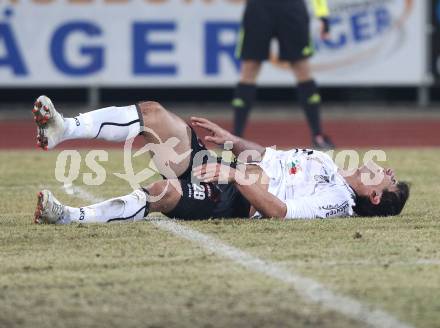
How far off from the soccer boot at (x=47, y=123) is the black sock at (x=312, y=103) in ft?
19.7

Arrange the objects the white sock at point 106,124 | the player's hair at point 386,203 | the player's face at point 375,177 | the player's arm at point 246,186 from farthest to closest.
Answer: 1. the player's hair at point 386,203
2. the player's face at point 375,177
3. the white sock at point 106,124
4. the player's arm at point 246,186

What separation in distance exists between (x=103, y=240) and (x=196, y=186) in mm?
733

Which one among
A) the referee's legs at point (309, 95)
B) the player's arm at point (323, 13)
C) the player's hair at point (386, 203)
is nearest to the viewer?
the player's hair at point (386, 203)

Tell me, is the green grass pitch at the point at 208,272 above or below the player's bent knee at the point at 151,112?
below

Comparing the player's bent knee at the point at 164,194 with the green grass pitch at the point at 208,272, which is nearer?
the green grass pitch at the point at 208,272

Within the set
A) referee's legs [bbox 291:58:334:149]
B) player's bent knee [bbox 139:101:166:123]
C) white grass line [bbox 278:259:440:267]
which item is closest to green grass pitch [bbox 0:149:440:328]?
white grass line [bbox 278:259:440:267]

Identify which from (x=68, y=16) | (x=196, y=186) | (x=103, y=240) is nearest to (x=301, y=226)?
(x=196, y=186)

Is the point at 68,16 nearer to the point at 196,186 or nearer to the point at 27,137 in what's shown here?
the point at 27,137

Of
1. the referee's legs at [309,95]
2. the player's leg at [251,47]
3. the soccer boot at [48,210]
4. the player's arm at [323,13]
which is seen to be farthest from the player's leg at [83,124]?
the player's arm at [323,13]

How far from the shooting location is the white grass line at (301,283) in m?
4.50

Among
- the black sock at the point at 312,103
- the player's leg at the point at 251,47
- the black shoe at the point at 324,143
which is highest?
the player's leg at the point at 251,47

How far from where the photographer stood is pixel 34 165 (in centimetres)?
1082

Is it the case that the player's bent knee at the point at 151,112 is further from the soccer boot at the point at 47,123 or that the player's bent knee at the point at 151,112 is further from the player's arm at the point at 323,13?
the player's arm at the point at 323,13

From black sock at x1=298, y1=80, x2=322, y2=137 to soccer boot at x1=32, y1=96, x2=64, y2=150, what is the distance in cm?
600
